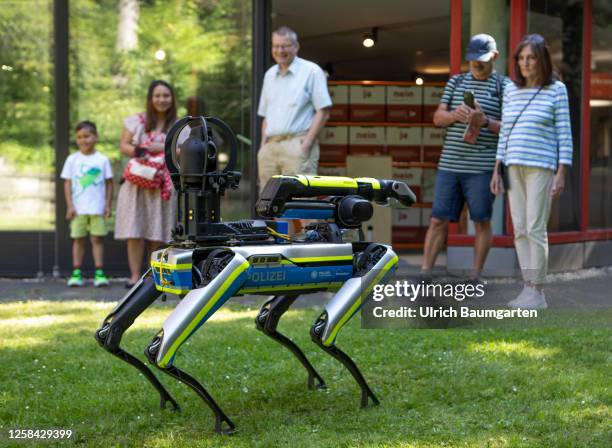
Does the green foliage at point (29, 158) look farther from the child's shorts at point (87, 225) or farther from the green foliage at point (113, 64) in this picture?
the child's shorts at point (87, 225)

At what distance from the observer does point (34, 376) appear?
5293 mm

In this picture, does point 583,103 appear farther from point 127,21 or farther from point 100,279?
point 100,279

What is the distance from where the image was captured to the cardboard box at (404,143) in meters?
12.1

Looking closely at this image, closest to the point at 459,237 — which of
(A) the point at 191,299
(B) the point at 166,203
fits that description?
(B) the point at 166,203

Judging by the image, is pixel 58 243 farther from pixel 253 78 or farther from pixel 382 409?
pixel 382 409

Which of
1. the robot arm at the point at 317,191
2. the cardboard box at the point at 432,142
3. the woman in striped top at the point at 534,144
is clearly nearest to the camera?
the robot arm at the point at 317,191

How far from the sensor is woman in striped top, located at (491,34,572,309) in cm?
699

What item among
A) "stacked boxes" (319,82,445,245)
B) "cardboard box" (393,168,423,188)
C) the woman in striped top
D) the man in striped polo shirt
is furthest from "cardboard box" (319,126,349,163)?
the woman in striped top

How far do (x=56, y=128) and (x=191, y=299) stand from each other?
6076 millimetres

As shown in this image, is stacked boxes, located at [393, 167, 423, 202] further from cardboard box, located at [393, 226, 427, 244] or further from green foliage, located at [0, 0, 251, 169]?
green foliage, located at [0, 0, 251, 169]

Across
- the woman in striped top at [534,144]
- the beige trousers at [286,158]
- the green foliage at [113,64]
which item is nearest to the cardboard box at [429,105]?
the green foliage at [113,64]

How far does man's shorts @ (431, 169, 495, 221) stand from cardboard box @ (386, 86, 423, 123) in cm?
407

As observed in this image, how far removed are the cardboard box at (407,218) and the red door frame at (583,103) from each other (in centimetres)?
251

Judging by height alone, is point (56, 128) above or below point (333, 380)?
above
